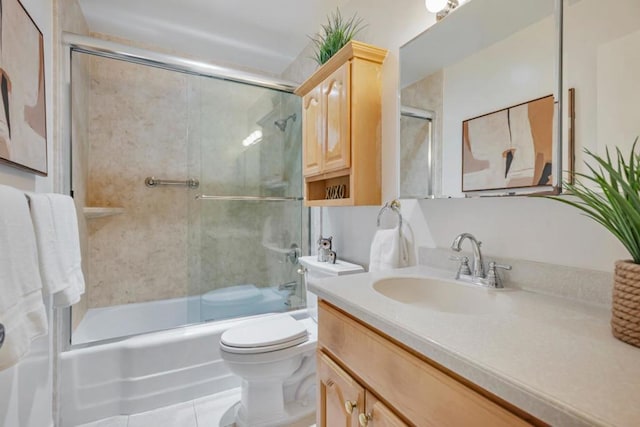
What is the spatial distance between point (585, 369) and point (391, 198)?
3.48ft

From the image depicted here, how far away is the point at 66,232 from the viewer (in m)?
1.20

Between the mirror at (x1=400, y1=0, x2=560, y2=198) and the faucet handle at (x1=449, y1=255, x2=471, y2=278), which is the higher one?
the mirror at (x1=400, y1=0, x2=560, y2=198)

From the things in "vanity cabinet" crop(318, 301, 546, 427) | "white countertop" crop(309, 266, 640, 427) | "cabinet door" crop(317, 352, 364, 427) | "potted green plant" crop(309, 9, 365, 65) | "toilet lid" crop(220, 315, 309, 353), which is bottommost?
"toilet lid" crop(220, 315, 309, 353)

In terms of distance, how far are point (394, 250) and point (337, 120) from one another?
745mm

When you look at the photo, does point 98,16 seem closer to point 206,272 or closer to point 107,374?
point 206,272

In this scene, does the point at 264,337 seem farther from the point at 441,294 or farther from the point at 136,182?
the point at 136,182

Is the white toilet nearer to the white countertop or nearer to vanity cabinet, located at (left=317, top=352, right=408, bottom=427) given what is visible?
vanity cabinet, located at (left=317, top=352, right=408, bottom=427)

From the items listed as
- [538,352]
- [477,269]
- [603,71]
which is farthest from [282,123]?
[538,352]

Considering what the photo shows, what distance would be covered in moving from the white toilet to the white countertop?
772mm

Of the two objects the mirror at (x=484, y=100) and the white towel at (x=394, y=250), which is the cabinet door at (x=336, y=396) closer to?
the white towel at (x=394, y=250)

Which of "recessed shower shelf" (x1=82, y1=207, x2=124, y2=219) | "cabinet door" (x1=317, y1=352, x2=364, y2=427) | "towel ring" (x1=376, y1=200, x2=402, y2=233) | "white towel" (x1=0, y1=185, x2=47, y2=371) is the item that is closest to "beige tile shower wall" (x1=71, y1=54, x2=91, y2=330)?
Result: "recessed shower shelf" (x1=82, y1=207, x2=124, y2=219)

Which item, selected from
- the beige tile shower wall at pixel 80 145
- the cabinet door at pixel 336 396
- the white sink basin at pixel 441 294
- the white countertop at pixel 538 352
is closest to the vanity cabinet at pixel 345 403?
the cabinet door at pixel 336 396

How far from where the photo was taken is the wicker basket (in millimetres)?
517

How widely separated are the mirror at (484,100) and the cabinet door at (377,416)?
2.40 feet
